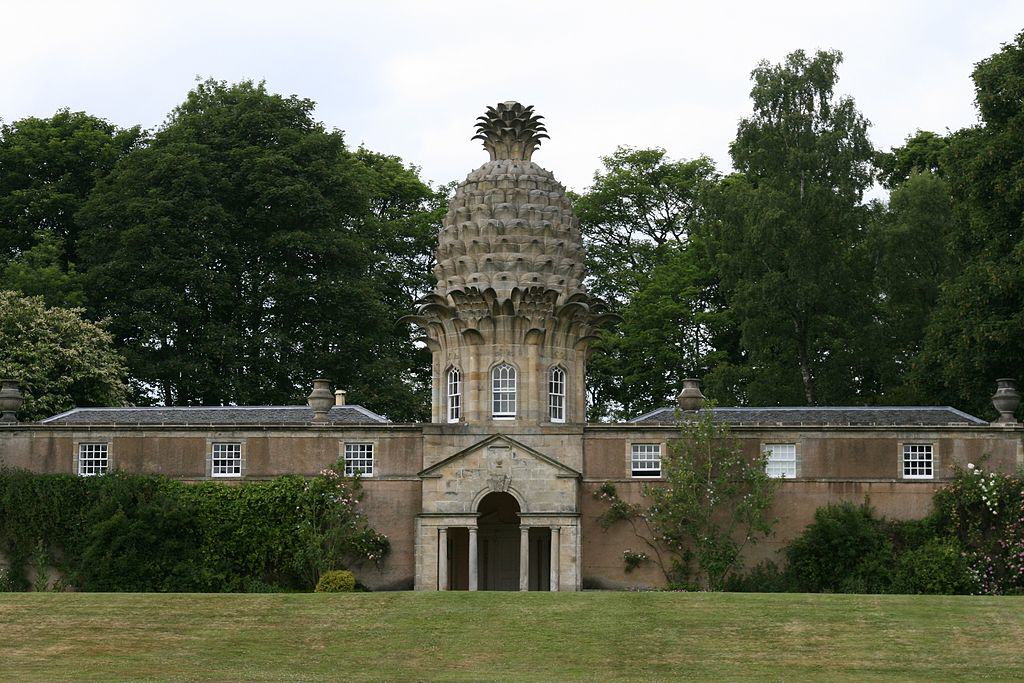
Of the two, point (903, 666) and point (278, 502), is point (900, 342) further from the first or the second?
point (903, 666)

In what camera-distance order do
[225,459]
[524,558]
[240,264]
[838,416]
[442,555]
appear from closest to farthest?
1. [524,558]
2. [442,555]
3. [225,459]
4. [838,416]
5. [240,264]

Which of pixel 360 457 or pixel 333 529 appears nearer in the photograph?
pixel 333 529

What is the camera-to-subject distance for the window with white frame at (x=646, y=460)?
181 feet

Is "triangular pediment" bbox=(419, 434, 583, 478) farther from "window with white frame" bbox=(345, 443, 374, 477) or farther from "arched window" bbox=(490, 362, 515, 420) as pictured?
"window with white frame" bbox=(345, 443, 374, 477)

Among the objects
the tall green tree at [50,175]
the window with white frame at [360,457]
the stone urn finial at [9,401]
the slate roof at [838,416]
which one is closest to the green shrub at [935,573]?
the slate roof at [838,416]

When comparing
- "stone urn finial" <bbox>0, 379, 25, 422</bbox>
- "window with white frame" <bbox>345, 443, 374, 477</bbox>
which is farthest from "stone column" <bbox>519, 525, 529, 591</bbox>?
"stone urn finial" <bbox>0, 379, 25, 422</bbox>

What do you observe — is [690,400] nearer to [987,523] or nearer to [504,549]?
[504,549]

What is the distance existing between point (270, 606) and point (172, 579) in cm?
1009

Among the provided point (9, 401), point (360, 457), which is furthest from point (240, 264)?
point (360, 457)

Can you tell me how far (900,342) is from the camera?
68562mm

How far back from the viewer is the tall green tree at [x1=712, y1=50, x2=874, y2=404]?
67938 mm

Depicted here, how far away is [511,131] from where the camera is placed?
57.5m

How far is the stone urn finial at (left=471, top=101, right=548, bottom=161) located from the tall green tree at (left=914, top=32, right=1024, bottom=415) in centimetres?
1511

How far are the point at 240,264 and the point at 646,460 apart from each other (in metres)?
26.6
